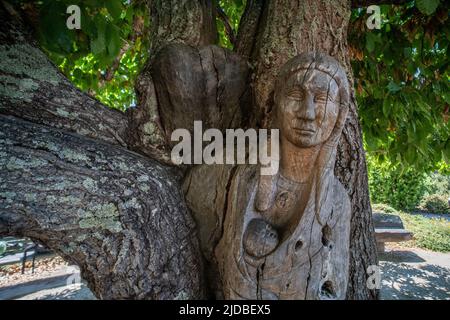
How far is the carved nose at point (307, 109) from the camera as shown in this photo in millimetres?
1328

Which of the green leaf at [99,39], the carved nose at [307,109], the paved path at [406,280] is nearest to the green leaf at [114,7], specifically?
the green leaf at [99,39]

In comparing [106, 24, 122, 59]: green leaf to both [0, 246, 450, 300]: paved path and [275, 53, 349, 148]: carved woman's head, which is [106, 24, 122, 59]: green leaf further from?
[0, 246, 450, 300]: paved path

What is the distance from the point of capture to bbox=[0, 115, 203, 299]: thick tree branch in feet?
4.03

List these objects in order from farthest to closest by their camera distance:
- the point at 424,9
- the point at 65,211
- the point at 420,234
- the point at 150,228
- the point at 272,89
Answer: the point at 420,234, the point at 424,9, the point at 272,89, the point at 150,228, the point at 65,211

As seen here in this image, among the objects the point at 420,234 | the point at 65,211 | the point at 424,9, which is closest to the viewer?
the point at 65,211

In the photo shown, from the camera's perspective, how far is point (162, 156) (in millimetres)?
1709

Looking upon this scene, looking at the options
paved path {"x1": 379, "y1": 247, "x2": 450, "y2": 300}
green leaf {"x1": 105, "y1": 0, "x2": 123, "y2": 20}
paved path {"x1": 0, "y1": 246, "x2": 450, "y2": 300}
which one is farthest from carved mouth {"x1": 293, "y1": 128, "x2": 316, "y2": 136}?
paved path {"x1": 379, "y1": 247, "x2": 450, "y2": 300}

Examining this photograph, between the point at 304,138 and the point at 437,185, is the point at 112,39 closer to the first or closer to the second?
the point at 304,138

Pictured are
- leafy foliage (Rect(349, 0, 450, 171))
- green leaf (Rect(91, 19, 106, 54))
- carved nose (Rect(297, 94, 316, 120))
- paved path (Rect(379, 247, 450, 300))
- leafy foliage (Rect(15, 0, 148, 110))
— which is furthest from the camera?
paved path (Rect(379, 247, 450, 300))

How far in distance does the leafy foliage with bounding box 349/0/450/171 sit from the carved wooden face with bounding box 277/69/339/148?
1.29 metres

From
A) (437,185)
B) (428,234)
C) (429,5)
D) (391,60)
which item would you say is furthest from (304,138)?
(437,185)

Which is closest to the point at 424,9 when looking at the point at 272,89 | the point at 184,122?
the point at 272,89

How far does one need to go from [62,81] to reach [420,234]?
12424 mm
